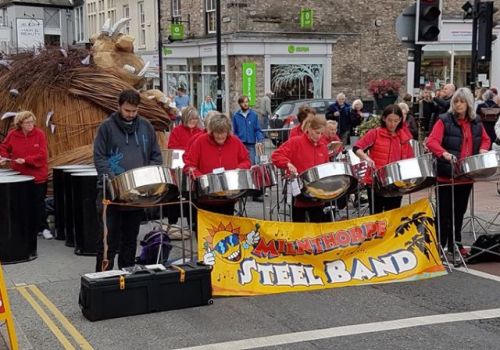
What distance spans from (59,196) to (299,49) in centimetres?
2021

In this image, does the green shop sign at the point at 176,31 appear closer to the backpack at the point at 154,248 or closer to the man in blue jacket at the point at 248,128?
the man in blue jacket at the point at 248,128

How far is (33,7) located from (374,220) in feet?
88.4

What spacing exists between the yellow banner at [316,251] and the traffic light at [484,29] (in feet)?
23.4

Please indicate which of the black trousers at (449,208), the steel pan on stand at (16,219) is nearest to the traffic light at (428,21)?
the black trousers at (449,208)

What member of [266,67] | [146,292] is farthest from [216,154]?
[266,67]

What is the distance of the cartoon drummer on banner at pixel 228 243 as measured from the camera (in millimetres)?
6293

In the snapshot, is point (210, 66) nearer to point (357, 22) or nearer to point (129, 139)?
point (357, 22)

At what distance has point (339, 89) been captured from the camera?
29.0 m

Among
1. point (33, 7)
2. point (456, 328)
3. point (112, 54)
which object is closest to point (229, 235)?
point (456, 328)

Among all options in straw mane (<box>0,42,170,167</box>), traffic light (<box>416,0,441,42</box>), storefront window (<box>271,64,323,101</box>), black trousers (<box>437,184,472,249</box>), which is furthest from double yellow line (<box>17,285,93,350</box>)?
storefront window (<box>271,64,323,101</box>)

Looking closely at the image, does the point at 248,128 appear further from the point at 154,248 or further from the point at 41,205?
the point at 154,248

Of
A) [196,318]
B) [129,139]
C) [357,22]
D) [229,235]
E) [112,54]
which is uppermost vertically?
[357,22]

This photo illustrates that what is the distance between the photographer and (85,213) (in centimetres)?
799

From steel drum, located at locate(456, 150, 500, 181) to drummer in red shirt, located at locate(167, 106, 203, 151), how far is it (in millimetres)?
3767
